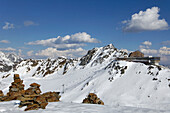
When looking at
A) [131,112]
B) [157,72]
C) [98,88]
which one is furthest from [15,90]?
[157,72]

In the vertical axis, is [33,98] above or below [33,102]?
above

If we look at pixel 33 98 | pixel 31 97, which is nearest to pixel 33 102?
pixel 33 98

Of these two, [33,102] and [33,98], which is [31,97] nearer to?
[33,98]

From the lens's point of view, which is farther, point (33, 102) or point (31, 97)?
point (31, 97)

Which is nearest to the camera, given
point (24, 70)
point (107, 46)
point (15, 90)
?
point (15, 90)

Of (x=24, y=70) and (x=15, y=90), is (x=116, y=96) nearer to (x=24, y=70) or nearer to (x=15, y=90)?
(x=15, y=90)

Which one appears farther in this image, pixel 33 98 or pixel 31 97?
pixel 31 97

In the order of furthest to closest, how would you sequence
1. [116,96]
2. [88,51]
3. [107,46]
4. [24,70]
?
[24,70], [88,51], [107,46], [116,96]

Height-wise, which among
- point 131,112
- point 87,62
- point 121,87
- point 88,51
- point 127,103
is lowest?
point 127,103

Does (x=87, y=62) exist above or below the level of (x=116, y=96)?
above

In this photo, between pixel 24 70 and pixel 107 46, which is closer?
pixel 107 46

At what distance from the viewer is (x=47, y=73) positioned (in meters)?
103

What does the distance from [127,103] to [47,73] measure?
84.4 metres

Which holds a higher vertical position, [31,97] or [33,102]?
[31,97]
